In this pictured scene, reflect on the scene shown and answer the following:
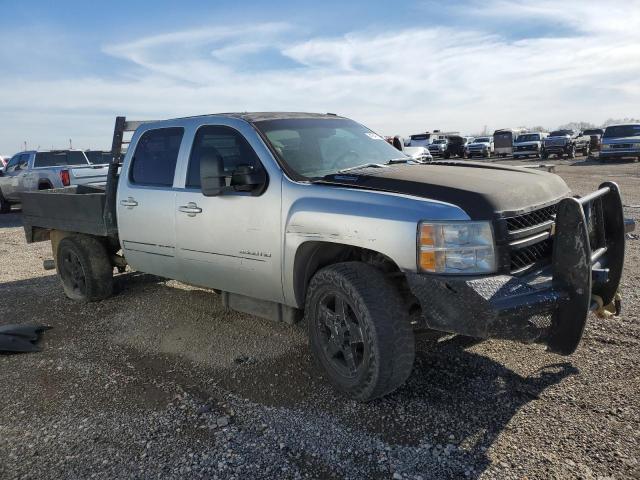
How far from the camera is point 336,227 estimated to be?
141 inches

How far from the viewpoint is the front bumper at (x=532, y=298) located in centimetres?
302

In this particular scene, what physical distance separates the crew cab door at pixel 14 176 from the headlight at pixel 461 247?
14717 millimetres

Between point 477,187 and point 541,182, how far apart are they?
689 millimetres

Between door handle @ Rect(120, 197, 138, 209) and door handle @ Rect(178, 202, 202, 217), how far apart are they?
2.53 ft

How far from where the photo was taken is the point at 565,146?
34.6 m

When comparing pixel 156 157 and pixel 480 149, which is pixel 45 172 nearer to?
pixel 156 157

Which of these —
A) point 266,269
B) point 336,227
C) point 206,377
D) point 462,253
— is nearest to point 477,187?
point 462,253

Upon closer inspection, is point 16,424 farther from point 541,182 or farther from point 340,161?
point 541,182

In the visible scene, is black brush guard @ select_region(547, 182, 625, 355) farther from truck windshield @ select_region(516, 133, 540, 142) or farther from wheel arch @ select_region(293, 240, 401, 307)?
truck windshield @ select_region(516, 133, 540, 142)

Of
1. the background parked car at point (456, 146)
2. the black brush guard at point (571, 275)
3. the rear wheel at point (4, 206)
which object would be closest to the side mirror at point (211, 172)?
the black brush guard at point (571, 275)

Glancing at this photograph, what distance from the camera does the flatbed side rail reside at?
564 centimetres

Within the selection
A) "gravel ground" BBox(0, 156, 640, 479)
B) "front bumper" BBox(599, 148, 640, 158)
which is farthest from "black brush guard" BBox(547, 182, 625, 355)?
"front bumper" BBox(599, 148, 640, 158)

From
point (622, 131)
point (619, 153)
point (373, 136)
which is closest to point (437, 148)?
point (622, 131)

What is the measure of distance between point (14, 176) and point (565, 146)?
30.7 m
